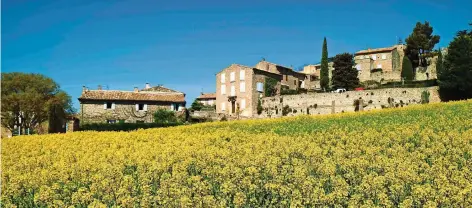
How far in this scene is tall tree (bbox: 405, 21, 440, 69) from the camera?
7056 cm

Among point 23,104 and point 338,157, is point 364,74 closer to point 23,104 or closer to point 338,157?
point 23,104

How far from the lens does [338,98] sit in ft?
161

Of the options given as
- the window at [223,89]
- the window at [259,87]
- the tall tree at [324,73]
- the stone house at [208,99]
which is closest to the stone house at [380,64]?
the tall tree at [324,73]

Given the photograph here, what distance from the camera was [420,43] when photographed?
70562 mm

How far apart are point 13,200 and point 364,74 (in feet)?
224

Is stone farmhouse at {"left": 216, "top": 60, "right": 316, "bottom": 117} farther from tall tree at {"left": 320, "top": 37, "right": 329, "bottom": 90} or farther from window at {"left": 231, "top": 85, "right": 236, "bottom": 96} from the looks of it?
tall tree at {"left": 320, "top": 37, "right": 329, "bottom": 90}

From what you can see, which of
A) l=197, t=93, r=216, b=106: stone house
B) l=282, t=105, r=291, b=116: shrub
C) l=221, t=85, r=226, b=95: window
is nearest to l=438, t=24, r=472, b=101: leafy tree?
l=282, t=105, r=291, b=116: shrub

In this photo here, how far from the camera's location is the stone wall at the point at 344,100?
146ft

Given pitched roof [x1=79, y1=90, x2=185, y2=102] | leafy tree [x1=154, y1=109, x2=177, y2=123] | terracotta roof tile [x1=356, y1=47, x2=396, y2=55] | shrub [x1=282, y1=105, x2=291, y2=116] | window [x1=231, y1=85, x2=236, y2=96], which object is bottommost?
leafy tree [x1=154, y1=109, x2=177, y2=123]

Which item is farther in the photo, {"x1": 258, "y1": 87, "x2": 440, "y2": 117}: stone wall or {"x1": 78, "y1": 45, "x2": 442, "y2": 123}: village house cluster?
{"x1": 78, "y1": 45, "x2": 442, "y2": 123}: village house cluster

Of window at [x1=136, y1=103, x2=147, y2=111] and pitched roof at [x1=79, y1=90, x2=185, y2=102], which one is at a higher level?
pitched roof at [x1=79, y1=90, x2=185, y2=102]

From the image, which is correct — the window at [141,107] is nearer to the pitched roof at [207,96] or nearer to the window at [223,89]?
the window at [223,89]

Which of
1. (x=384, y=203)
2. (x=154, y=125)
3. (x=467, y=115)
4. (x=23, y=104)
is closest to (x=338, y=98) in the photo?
(x=154, y=125)

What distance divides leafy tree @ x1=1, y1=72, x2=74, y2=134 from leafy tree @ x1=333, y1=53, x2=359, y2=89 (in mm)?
38946
